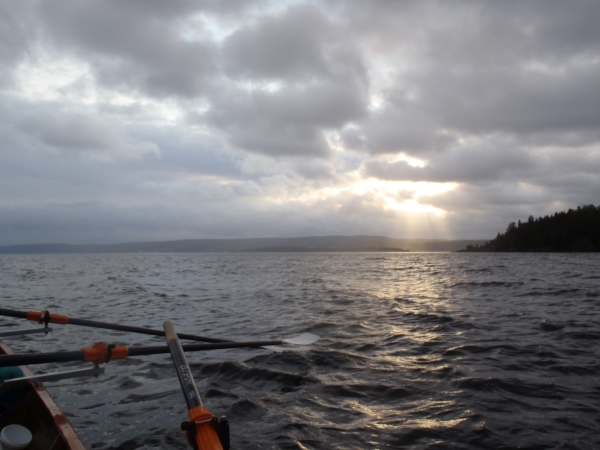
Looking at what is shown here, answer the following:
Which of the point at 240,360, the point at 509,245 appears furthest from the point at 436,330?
the point at 509,245

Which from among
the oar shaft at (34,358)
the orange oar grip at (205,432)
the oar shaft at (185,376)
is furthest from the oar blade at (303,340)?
the orange oar grip at (205,432)

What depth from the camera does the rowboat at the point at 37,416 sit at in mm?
4426

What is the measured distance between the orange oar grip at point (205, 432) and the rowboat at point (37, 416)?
1849 mm

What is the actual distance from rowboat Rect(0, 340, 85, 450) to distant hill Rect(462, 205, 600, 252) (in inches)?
5359

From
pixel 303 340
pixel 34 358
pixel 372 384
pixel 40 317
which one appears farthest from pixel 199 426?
pixel 303 340

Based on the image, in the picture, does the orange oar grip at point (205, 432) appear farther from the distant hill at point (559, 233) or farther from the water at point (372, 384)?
the distant hill at point (559, 233)

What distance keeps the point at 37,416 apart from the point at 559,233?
137364 millimetres

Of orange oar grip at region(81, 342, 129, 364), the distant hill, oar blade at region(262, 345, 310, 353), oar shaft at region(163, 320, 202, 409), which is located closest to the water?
oar blade at region(262, 345, 310, 353)

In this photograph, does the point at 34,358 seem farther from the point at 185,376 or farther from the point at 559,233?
the point at 559,233

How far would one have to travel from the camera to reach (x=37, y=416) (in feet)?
17.2

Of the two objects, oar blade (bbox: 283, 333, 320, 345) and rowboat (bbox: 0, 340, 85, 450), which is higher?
rowboat (bbox: 0, 340, 85, 450)

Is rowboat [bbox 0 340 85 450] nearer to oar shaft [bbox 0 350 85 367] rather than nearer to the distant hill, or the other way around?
oar shaft [bbox 0 350 85 367]

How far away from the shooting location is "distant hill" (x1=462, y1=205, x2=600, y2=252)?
374 ft

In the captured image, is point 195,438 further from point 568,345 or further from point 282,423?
point 568,345
